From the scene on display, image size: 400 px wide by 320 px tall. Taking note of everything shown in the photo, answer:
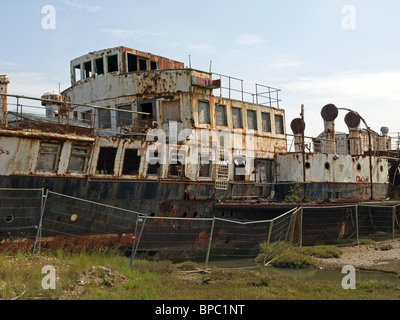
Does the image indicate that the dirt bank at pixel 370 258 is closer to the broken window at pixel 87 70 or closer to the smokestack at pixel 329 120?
the smokestack at pixel 329 120

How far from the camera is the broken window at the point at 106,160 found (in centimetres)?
1508

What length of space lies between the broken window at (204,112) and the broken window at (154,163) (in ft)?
9.92

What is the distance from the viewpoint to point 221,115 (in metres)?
19.0

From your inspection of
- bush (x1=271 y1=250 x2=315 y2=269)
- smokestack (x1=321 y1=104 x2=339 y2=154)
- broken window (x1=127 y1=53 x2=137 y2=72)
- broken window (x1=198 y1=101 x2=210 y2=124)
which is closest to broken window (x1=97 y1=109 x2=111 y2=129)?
broken window (x1=127 y1=53 x2=137 y2=72)

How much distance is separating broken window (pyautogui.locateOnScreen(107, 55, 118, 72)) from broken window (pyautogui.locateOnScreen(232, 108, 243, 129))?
563cm

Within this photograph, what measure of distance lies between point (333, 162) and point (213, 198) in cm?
769

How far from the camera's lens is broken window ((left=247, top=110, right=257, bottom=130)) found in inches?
798

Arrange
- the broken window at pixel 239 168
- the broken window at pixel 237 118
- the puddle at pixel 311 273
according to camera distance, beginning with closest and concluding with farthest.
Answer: the puddle at pixel 311 273
the broken window at pixel 239 168
the broken window at pixel 237 118

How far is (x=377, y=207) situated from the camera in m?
20.5

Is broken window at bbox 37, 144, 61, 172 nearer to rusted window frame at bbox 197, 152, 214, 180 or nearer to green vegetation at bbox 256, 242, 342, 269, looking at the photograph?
rusted window frame at bbox 197, 152, 214, 180

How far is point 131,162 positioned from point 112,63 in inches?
225

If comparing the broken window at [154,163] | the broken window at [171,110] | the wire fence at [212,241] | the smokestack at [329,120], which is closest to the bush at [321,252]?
the wire fence at [212,241]

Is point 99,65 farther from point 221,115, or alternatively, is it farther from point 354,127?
point 354,127

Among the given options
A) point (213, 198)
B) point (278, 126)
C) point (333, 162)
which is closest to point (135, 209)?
point (213, 198)
